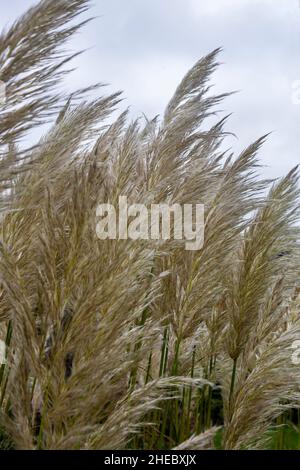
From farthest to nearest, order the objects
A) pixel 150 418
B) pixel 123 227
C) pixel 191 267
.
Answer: pixel 150 418 < pixel 191 267 < pixel 123 227

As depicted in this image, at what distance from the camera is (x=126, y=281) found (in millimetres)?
1902

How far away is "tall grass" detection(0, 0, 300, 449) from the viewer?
72.4 inches

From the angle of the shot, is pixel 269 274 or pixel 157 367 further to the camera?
pixel 157 367

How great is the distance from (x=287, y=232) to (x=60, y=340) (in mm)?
1600

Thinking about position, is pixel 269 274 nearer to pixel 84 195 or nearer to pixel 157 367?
pixel 157 367

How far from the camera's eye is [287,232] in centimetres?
317

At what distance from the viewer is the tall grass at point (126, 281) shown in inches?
72.4

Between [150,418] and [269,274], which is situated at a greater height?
[269,274]

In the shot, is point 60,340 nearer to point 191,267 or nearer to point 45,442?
point 45,442

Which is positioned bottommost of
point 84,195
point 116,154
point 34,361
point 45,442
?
point 45,442
